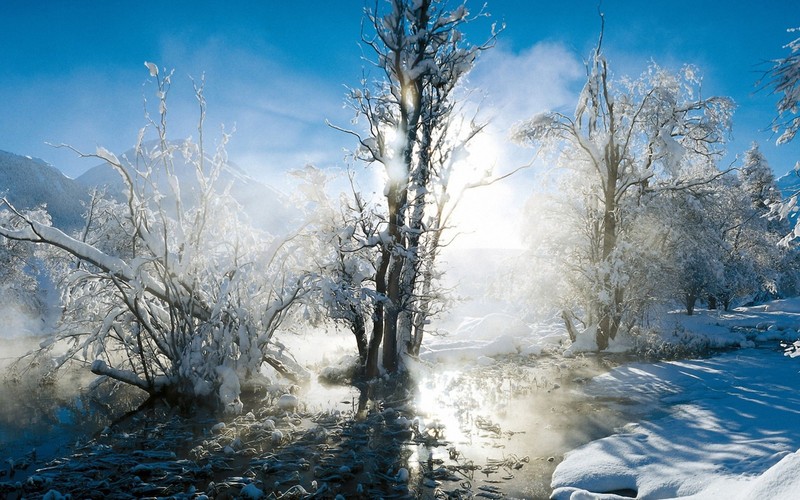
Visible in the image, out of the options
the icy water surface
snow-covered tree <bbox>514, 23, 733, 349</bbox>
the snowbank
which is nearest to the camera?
the snowbank

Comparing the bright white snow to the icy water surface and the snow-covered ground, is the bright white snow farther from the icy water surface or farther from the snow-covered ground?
the icy water surface

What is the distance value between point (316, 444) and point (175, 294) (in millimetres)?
4264

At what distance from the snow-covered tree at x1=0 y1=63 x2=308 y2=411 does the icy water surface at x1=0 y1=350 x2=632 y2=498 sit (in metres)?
0.85

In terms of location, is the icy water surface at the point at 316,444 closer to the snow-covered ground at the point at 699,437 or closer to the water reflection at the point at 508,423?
Answer: the water reflection at the point at 508,423

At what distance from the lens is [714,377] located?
1012 centimetres

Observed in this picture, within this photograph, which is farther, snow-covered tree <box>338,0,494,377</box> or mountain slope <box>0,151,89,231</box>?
mountain slope <box>0,151,89,231</box>

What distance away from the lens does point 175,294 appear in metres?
8.44

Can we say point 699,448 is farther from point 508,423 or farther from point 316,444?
point 316,444

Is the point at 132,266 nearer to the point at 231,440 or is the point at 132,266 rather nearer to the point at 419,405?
the point at 231,440

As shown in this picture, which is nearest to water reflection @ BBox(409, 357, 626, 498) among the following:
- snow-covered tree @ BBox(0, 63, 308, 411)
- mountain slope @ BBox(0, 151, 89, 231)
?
snow-covered tree @ BBox(0, 63, 308, 411)

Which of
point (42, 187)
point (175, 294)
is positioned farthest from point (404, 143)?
point (42, 187)

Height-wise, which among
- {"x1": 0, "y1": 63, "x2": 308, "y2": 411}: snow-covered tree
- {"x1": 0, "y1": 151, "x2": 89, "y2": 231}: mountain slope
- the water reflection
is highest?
{"x1": 0, "y1": 151, "x2": 89, "y2": 231}: mountain slope

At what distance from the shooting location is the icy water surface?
4.95m

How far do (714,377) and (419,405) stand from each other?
720 cm
